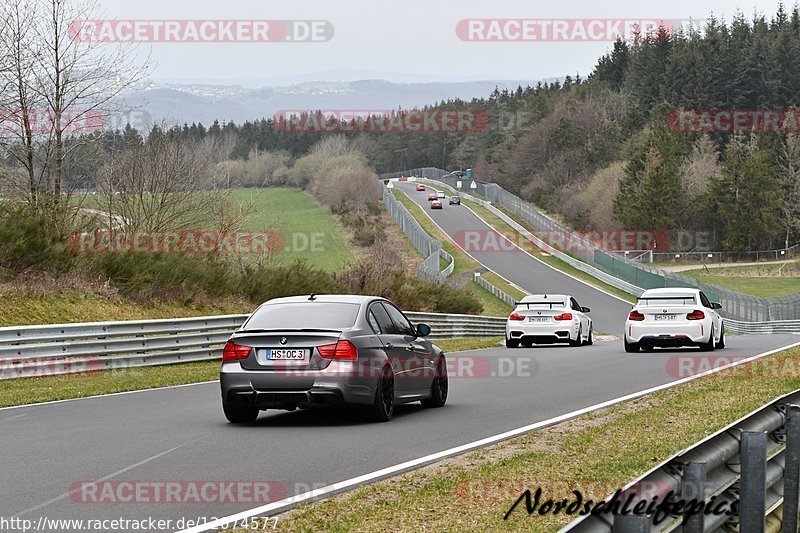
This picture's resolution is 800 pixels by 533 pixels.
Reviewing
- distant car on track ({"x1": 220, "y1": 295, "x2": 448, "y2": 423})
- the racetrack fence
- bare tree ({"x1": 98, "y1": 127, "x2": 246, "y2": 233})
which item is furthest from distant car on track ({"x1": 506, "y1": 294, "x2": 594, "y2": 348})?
the racetrack fence

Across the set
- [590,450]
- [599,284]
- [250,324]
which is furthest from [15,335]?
[599,284]

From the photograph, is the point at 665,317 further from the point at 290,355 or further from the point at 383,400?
the point at 290,355

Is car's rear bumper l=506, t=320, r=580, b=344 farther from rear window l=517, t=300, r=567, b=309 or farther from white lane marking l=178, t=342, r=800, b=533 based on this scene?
white lane marking l=178, t=342, r=800, b=533

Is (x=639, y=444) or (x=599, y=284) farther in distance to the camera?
(x=599, y=284)

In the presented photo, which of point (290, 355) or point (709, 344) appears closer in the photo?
point (290, 355)

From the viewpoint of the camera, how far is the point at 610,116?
162 meters

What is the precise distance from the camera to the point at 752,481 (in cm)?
630

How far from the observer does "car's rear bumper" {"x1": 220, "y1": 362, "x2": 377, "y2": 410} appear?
1283 cm

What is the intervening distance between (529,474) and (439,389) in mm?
6109

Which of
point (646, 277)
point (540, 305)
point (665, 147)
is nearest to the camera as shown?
point (540, 305)

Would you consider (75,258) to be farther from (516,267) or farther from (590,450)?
(516,267)

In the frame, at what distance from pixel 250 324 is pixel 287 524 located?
6056 mm

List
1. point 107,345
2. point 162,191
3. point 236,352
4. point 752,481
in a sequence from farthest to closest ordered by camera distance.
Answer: point 162,191, point 107,345, point 236,352, point 752,481

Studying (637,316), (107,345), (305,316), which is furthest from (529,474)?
(637,316)
